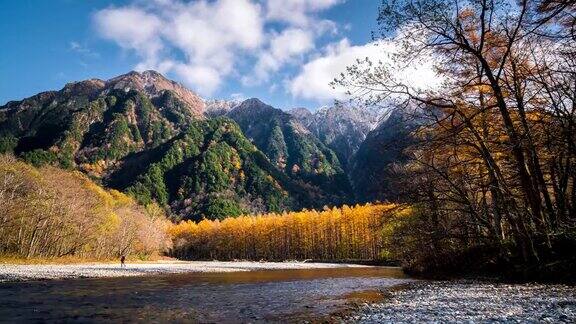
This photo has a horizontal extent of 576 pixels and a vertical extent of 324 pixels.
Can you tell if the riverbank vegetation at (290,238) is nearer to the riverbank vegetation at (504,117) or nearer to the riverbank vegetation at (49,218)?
the riverbank vegetation at (49,218)

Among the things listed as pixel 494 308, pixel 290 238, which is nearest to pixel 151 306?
pixel 494 308

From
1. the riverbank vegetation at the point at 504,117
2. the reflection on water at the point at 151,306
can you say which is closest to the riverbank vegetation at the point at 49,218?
the reflection on water at the point at 151,306

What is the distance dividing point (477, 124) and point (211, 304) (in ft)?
50.3

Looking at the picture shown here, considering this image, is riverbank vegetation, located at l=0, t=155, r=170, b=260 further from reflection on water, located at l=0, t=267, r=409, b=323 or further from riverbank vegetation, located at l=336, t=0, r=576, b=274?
riverbank vegetation, located at l=336, t=0, r=576, b=274

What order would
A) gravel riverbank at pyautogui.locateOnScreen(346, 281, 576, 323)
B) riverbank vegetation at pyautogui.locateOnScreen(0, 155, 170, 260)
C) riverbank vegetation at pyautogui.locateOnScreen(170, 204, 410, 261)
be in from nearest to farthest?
gravel riverbank at pyautogui.locateOnScreen(346, 281, 576, 323)
riverbank vegetation at pyautogui.locateOnScreen(0, 155, 170, 260)
riverbank vegetation at pyautogui.locateOnScreen(170, 204, 410, 261)

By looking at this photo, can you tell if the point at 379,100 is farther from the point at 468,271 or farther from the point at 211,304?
the point at 468,271

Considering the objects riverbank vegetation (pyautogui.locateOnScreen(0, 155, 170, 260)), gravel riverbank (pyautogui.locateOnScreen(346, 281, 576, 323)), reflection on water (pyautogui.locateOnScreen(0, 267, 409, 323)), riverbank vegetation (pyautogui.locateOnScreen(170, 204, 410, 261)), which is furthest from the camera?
riverbank vegetation (pyautogui.locateOnScreen(170, 204, 410, 261))

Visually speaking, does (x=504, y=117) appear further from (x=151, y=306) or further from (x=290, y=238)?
(x=290, y=238)

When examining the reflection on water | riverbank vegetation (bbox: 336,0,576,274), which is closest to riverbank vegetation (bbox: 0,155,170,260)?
the reflection on water

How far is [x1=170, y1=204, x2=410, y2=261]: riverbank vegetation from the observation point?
4508 inches

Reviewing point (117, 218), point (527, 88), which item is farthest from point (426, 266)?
point (117, 218)

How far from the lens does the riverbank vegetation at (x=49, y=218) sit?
55.8 m

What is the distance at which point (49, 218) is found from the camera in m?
60.8

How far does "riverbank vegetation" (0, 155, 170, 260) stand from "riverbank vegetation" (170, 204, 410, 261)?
5862 centimetres
